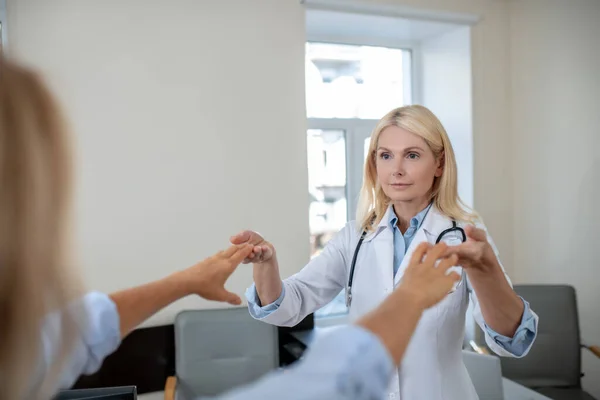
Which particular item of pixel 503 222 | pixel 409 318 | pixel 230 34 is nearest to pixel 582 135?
pixel 503 222

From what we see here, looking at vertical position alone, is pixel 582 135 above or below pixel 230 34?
below

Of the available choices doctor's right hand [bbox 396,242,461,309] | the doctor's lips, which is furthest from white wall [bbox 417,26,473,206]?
doctor's right hand [bbox 396,242,461,309]

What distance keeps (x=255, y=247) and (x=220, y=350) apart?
4.92ft

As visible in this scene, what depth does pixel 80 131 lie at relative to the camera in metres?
2.46

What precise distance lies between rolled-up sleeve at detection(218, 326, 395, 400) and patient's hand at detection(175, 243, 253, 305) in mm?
374

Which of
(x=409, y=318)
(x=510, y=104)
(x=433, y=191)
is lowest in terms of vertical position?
(x=409, y=318)

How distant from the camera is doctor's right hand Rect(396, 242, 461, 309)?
740mm

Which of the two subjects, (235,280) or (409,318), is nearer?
(409,318)

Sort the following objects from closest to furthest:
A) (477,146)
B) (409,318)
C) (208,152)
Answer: (409,318)
(208,152)
(477,146)

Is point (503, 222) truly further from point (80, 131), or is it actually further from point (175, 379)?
point (80, 131)

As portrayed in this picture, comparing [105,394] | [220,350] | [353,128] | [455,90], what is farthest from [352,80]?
[105,394]

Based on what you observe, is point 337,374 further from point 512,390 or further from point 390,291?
point 512,390

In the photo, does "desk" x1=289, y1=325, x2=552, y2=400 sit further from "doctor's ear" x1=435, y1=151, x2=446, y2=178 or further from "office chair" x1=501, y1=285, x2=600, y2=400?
"doctor's ear" x1=435, y1=151, x2=446, y2=178

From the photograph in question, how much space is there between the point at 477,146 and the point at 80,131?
2.53m
